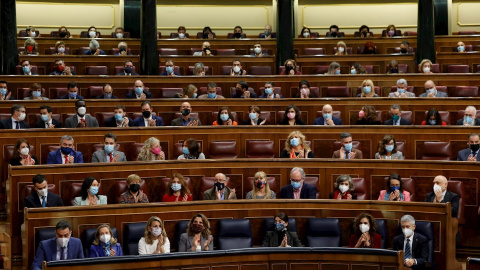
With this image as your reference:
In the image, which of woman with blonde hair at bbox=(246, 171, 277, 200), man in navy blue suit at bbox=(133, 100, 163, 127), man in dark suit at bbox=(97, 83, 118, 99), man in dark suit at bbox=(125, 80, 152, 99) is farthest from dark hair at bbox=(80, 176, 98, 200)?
man in dark suit at bbox=(125, 80, 152, 99)

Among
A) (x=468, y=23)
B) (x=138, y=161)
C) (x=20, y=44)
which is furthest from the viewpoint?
(x=468, y=23)

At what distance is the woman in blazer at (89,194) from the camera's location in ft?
21.1

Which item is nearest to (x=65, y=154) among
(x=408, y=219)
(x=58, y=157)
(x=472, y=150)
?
(x=58, y=157)

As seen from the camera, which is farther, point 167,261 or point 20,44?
point 20,44

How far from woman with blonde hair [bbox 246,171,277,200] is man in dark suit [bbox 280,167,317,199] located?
0.56ft

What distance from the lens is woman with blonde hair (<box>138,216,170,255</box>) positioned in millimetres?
5809

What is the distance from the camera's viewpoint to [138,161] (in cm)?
704

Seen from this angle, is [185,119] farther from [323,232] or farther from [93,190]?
[323,232]

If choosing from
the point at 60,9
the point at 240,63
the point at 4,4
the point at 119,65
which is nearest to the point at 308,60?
the point at 240,63

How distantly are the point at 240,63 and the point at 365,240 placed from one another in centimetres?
476

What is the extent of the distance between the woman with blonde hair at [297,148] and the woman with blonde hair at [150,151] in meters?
1.12

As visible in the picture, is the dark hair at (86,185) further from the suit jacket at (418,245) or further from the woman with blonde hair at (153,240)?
the suit jacket at (418,245)

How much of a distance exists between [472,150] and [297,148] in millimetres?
1534

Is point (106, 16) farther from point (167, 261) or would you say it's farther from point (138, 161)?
point (167, 261)
